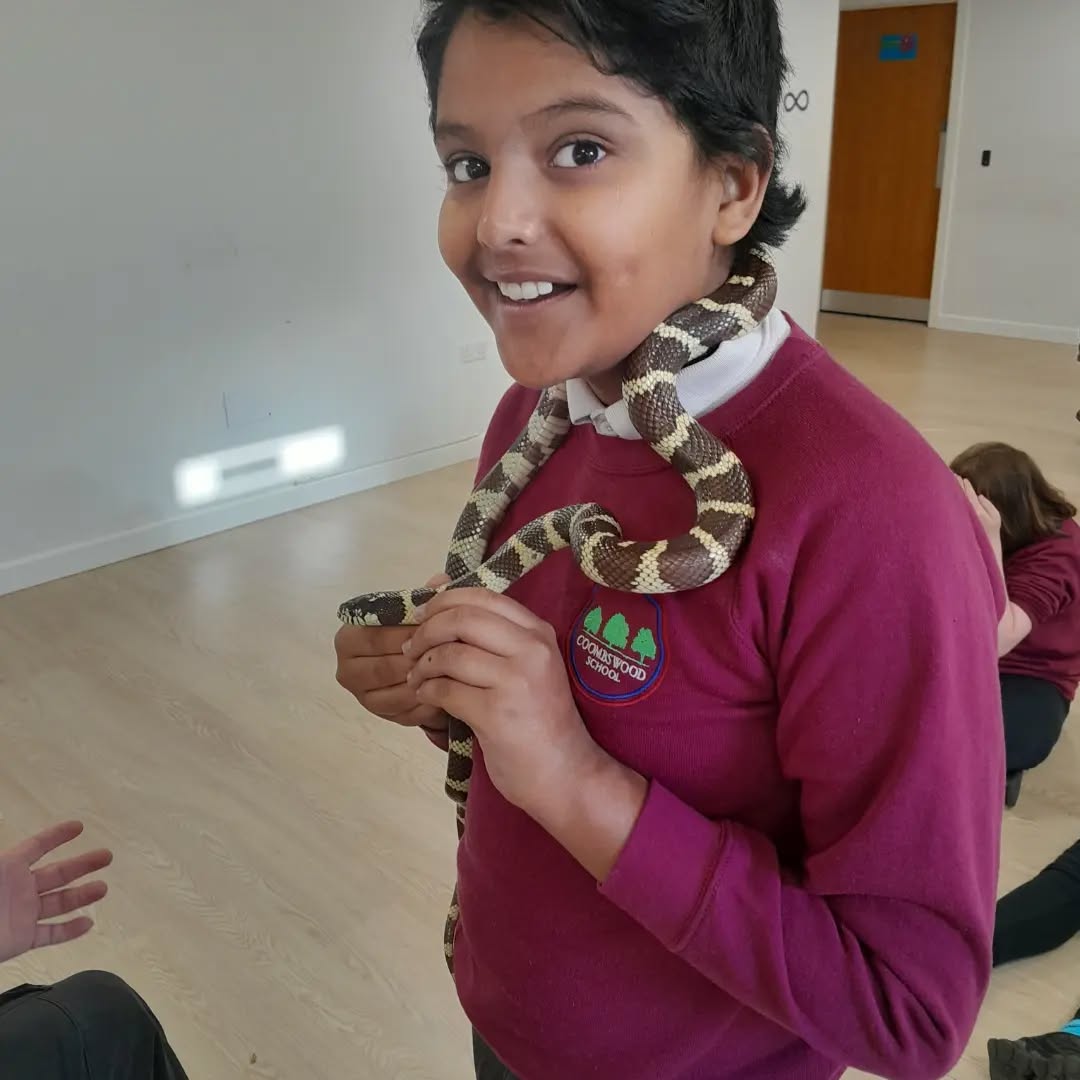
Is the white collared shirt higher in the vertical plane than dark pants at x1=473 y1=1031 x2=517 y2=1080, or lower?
higher

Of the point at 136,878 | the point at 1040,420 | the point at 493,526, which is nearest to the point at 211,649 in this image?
the point at 136,878

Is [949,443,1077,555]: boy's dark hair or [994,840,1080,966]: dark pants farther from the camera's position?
[949,443,1077,555]: boy's dark hair

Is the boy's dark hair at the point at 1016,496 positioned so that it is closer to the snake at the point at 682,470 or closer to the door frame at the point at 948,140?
the snake at the point at 682,470

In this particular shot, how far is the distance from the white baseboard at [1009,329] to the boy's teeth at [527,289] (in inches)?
336

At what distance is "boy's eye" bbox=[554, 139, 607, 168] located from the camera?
2.61ft

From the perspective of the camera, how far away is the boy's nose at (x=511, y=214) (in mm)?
800

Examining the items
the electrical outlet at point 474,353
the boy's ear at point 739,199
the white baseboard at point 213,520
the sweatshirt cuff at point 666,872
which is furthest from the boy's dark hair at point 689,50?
the electrical outlet at point 474,353

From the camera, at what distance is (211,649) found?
3580 mm

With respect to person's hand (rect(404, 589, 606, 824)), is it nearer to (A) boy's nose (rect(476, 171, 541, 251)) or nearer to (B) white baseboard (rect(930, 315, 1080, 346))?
(A) boy's nose (rect(476, 171, 541, 251))

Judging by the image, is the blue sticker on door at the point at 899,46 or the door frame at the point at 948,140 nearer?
the door frame at the point at 948,140

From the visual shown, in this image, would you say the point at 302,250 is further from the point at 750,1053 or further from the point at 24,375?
the point at 750,1053

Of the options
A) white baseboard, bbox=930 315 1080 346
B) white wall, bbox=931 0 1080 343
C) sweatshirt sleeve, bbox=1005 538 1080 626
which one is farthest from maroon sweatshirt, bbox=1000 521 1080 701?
white wall, bbox=931 0 1080 343

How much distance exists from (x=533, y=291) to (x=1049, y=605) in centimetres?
239

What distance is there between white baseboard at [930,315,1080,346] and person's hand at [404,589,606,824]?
8567 millimetres
